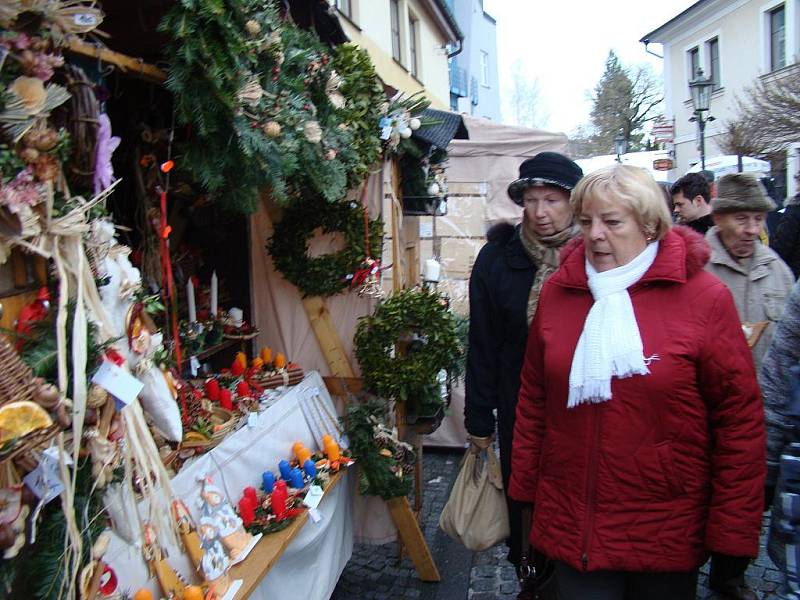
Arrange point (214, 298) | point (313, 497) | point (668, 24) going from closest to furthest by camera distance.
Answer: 1. point (313, 497)
2. point (214, 298)
3. point (668, 24)

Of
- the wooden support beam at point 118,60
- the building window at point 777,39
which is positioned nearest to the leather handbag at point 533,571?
the wooden support beam at point 118,60

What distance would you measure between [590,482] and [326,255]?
1964 mm

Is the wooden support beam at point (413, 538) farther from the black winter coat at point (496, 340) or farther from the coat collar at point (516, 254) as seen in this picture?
the coat collar at point (516, 254)

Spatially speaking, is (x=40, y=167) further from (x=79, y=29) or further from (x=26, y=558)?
(x=26, y=558)

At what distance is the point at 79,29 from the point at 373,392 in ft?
7.53

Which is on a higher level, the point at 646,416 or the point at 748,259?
the point at 748,259

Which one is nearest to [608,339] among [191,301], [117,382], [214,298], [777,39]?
[117,382]

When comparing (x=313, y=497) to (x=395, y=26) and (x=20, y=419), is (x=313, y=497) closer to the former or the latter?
(x=20, y=419)

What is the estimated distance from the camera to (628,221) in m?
1.96

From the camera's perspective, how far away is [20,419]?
1336 millimetres

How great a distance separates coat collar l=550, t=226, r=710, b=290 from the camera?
1.91 m

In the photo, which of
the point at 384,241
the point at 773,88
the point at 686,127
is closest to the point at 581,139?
the point at 686,127

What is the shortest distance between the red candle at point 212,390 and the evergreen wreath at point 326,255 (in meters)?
0.71

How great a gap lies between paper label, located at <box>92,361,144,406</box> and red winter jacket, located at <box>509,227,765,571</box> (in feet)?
3.82
